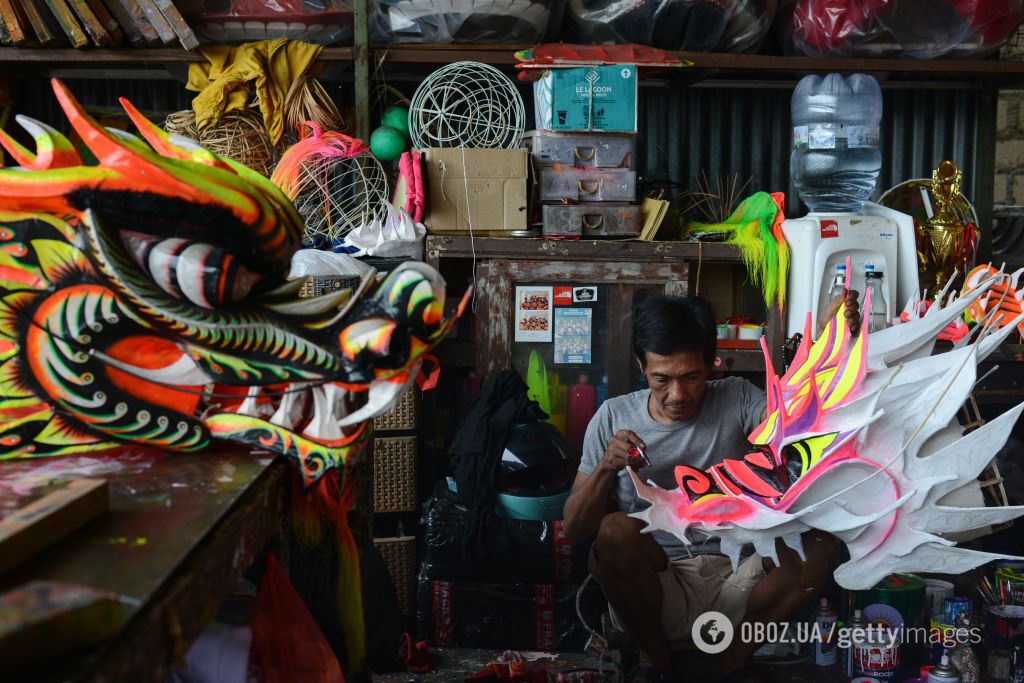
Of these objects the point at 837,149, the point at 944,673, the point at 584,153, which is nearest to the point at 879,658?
the point at 944,673

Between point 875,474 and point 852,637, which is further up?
point 875,474

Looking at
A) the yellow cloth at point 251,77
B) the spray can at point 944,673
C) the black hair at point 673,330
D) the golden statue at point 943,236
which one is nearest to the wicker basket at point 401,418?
the black hair at point 673,330

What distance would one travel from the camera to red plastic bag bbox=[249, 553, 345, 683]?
1718 mm

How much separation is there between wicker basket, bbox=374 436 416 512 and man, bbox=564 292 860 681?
815 mm

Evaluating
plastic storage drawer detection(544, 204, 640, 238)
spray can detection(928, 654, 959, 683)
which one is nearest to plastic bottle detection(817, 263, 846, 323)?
plastic storage drawer detection(544, 204, 640, 238)

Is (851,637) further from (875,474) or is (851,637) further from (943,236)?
(943,236)

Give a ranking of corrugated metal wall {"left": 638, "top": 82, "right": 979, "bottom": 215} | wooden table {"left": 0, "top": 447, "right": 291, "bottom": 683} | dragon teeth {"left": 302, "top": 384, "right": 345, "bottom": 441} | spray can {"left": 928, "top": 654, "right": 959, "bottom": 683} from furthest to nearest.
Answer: corrugated metal wall {"left": 638, "top": 82, "right": 979, "bottom": 215} < spray can {"left": 928, "top": 654, "right": 959, "bottom": 683} < dragon teeth {"left": 302, "top": 384, "right": 345, "bottom": 441} < wooden table {"left": 0, "top": 447, "right": 291, "bottom": 683}

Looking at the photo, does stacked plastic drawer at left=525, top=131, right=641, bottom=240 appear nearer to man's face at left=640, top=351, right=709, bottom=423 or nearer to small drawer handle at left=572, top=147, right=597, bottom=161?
small drawer handle at left=572, top=147, right=597, bottom=161

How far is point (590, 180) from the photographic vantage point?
13.4 ft

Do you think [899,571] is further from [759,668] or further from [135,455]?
[135,455]

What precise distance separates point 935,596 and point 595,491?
1258 mm

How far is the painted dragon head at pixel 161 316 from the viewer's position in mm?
1523

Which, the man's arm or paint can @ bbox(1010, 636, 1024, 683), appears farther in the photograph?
paint can @ bbox(1010, 636, 1024, 683)

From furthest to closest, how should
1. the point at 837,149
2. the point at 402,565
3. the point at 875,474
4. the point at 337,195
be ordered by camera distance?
the point at 837,149, the point at 337,195, the point at 402,565, the point at 875,474
